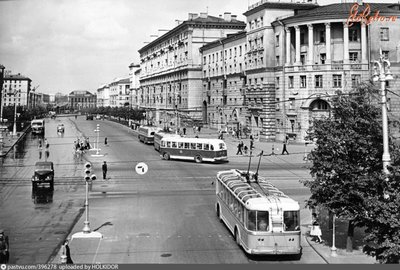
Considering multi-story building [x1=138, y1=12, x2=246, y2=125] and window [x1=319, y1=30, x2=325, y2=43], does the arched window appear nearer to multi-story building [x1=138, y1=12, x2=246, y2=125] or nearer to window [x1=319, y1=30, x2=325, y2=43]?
window [x1=319, y1=30, x2=325, y2=43]

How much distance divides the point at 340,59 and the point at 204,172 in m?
31.7

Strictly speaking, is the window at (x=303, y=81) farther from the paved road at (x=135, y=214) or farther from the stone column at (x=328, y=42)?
the paved road at (x=135, y=214)

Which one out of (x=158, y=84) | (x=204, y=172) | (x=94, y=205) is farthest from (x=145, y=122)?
(x=94, y=205)

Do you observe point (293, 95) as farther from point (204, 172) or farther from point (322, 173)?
point (322, 173)

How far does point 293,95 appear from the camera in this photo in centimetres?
6147

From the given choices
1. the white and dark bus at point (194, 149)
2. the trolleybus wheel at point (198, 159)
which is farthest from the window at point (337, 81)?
the trolleybus wheel at point (198, 159)

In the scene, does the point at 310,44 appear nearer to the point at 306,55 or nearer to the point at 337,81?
the point at 306,55

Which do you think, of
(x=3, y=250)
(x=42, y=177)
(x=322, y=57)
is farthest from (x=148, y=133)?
(x=3, y=250)

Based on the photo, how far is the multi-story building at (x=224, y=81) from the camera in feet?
244

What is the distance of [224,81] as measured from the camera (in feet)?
267

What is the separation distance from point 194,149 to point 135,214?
20.9m

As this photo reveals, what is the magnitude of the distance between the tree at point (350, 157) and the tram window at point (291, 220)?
5.09 feet

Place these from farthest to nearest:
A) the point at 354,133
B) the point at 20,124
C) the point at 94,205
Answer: the point at 20,124
the point at 94,205
the point at 354,133
